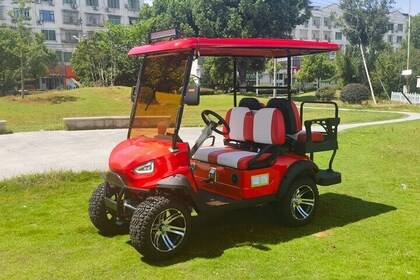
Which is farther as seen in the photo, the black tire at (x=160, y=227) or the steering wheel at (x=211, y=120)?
the steering wheel at (x=211, y=120)

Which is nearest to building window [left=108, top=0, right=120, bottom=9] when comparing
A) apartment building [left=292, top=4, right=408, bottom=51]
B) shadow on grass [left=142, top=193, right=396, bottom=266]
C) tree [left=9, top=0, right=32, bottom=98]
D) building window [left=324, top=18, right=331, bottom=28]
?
apartment building [left=292, top=4, right=408, bottom=51]

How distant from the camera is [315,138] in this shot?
19.4 feet

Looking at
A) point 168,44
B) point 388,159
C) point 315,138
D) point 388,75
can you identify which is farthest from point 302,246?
point 388,75

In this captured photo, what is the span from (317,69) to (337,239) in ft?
166

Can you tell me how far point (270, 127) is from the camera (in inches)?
217

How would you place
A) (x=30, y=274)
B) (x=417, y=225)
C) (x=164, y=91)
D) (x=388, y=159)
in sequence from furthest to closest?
(x=388, y=159) → (x=417, y=225) → (x=164, y=91) → (x=30, y=274)

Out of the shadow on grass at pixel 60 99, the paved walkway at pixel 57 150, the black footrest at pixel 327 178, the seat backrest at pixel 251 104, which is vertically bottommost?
the paved walkway at pixel 57 150

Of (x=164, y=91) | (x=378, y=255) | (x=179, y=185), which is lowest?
(x=378, y=255)

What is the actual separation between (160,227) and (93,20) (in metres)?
60.7

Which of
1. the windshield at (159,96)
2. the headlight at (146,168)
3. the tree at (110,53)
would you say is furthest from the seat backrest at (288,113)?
the tree at (110,53)

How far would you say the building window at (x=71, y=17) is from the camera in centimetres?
5923

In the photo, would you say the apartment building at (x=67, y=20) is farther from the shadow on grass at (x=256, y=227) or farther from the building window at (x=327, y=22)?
the shadow on grass at (x=256, y=227)

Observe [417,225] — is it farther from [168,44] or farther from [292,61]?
[168,44]

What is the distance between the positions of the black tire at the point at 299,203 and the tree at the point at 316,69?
49005 millimetres
